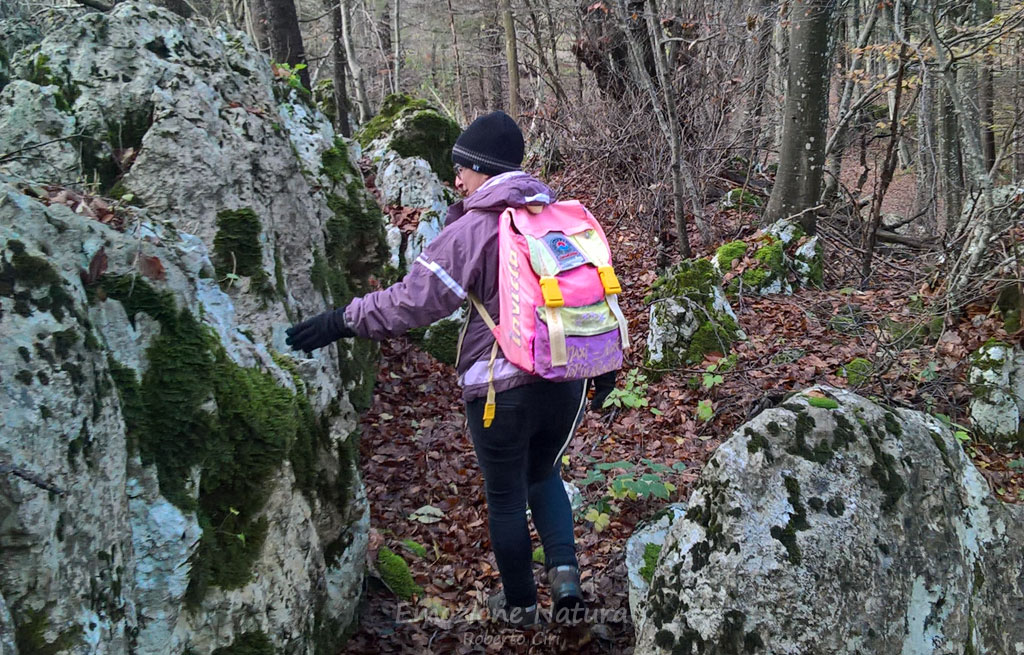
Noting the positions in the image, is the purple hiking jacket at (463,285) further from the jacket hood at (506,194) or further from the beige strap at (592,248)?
the beige strap at (592,248)

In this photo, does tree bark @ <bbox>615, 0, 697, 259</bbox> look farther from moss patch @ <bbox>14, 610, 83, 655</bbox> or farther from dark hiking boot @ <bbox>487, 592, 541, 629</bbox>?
moss patch @ <bbox>14, 610, 83, 655</bbox>

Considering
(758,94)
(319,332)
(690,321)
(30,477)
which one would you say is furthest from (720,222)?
(30,477)

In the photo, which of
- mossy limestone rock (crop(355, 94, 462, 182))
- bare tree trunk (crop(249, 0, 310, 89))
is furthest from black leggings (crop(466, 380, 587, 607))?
bare tree trunk (crop(249, 0, 310, 89))

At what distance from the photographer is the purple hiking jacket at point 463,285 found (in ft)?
9.42

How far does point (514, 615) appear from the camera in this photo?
334cm

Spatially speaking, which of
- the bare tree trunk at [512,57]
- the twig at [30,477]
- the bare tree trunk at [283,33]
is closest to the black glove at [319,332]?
the twig at [30,477]

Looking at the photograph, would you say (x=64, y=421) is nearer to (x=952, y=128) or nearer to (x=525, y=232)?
(x=525, y=232)

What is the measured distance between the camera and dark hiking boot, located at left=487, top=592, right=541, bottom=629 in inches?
131

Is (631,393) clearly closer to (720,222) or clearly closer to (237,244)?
(237,244)

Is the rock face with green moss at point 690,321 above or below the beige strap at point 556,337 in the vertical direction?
below

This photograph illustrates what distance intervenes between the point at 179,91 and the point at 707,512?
3698mm

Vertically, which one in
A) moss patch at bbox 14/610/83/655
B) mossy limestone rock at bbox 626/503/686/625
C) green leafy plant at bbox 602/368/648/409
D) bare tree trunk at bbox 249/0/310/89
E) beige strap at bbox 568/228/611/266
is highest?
bare tree trunk at bbox 249/0/310/89

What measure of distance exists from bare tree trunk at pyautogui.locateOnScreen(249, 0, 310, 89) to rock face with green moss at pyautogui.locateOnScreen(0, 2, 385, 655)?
4844mm

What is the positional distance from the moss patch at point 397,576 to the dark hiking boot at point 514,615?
1.88 ft
